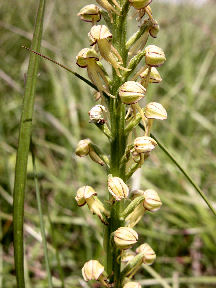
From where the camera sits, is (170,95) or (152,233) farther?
(170,95)

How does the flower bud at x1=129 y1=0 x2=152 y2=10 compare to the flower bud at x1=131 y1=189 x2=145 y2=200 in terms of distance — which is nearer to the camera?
the flower bud at x1=129 y1=0 x2=152 y2=10

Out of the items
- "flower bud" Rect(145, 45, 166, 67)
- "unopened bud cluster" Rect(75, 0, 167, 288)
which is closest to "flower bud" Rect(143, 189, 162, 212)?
"unopened bud cluster" Rect(75, 0, 167, 288)

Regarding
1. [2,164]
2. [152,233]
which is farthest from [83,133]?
[152,233]

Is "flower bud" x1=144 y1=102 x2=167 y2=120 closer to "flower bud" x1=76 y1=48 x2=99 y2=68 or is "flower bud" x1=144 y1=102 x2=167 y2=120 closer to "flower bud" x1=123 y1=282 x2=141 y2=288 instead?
"flower bud" x1=76 y1=48 x2=99 y2=68

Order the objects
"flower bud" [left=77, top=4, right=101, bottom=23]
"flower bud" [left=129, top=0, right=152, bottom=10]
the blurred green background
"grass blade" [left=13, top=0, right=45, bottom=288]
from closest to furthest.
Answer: "grass blade" [left=13, top=0, right=45, bottom=288] < "flower bud" [left=129, top=0, right=152, bottom=10] < "flower bud" [left=77, top=4, right=101, bottom=23] < the blurred green background

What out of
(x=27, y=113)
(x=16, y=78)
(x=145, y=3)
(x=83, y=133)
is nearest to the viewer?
(x=27, y=113)

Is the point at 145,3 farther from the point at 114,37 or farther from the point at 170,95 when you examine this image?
the point at 170,95

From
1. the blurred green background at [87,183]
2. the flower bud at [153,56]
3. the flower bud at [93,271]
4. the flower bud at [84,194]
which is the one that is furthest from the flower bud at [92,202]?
the flower bud at [153,56]
